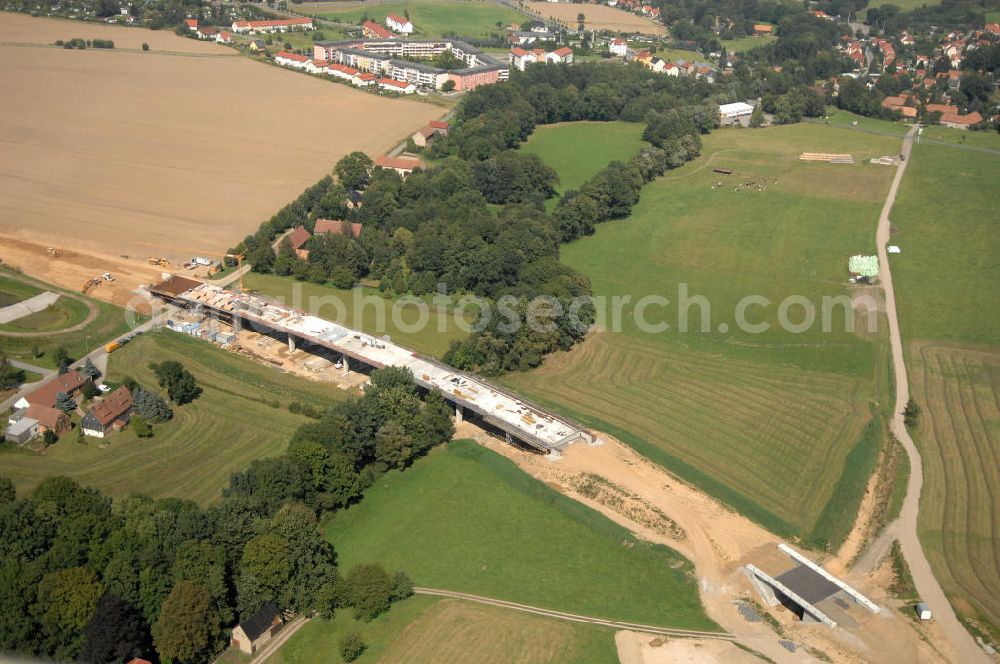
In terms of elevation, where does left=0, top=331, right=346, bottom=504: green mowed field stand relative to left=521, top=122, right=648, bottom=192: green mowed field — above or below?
below

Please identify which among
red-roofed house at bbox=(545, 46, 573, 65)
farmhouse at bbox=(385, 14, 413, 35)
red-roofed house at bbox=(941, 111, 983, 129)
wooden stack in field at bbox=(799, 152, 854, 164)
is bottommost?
wooden stack in field at bbox=(799, 152, 854, 164)

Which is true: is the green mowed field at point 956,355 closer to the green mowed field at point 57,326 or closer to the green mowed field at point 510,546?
the green mowed field at point 510,546

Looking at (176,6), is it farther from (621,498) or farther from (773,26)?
(621,498)

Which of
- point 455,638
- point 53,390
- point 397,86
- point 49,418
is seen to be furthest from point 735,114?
point 455,638

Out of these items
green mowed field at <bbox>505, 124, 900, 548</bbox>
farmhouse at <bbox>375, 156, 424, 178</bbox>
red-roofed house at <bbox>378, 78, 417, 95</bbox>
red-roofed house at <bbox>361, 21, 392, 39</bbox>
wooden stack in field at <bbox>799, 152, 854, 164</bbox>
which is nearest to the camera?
green mowed field at <bbox>505, 124, 900, 548</bbox>

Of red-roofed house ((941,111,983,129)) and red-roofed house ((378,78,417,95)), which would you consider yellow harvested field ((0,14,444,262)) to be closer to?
red-roofed house ((378,78,417,95))

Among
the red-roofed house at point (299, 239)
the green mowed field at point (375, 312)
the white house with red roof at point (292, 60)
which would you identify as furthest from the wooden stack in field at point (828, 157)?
the white house with red roof at point (292, 60)

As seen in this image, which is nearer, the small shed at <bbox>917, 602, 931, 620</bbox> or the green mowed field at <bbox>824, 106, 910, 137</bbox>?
the small shed at <bbox>917, 602, 931, 620</bbox>

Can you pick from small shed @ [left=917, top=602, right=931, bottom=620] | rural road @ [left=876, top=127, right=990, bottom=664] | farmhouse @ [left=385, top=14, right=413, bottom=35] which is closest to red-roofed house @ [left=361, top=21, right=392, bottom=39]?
farmhouse @ [left=385, top=14, right=413, bottom=35]
